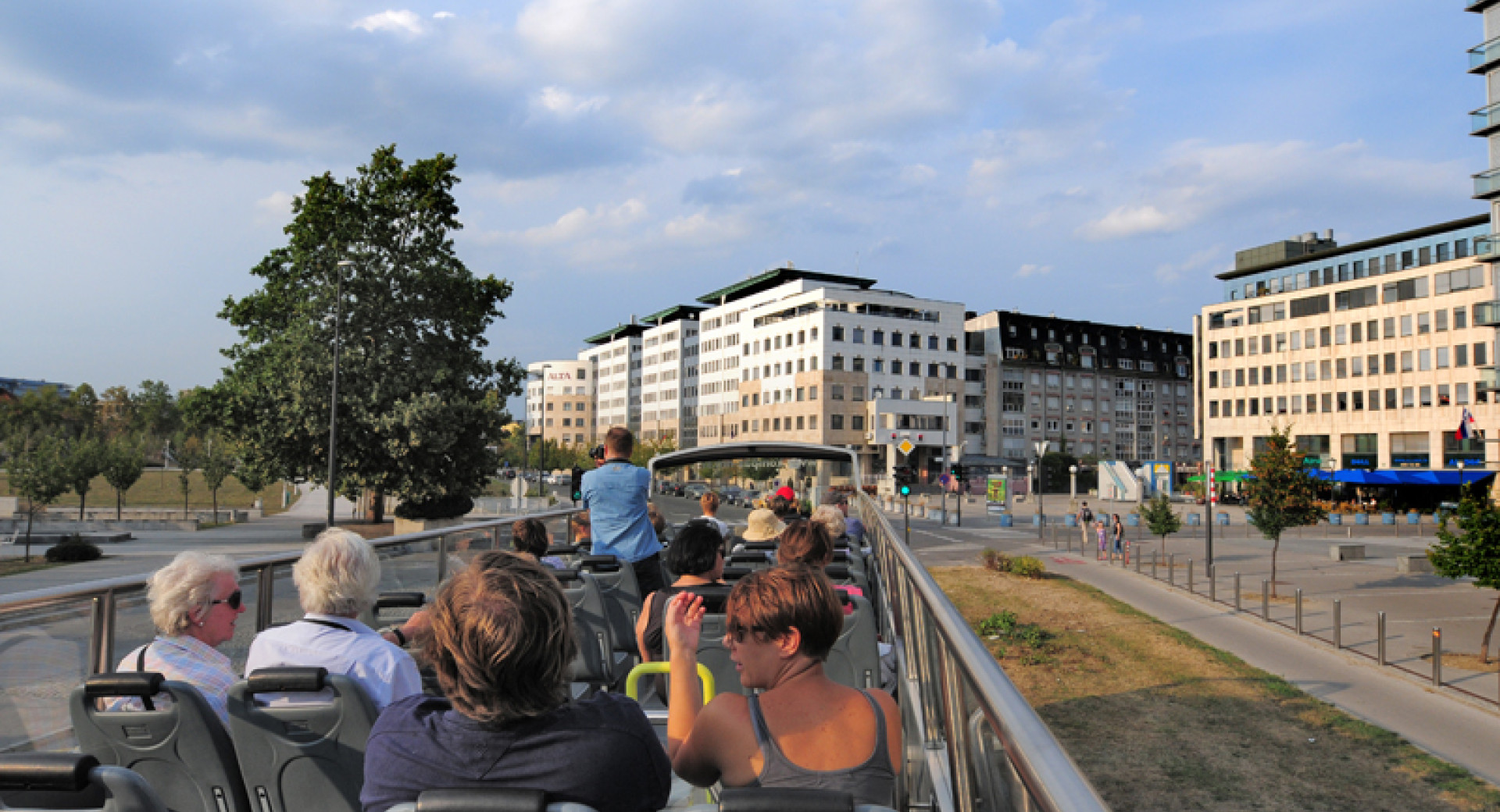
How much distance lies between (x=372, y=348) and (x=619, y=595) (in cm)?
3147

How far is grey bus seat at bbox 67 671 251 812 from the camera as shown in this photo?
2.85m

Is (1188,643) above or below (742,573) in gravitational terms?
below

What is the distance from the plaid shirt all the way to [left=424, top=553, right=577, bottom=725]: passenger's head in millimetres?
1728

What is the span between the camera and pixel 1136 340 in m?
132

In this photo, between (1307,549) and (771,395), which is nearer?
(1307,549)

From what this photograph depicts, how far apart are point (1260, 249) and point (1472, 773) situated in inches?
3993

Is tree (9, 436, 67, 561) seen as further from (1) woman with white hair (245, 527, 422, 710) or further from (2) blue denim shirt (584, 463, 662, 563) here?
(1) woman with white hair (245, 527, 422, 710)

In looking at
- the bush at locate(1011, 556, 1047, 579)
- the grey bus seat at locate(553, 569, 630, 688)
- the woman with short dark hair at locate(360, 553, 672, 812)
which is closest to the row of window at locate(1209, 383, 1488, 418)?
the bush at locate(1011, 556, 1047, 579)

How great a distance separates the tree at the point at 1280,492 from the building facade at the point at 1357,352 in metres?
44.7

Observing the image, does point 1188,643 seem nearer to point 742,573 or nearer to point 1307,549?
point 742,573

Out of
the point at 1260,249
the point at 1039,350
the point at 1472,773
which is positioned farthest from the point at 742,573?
the point at 1039,350

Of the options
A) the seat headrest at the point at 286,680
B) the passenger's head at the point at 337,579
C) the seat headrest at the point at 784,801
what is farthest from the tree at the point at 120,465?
the seat headrest at the point at 784,801

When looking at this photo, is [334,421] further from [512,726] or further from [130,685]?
[512,726]

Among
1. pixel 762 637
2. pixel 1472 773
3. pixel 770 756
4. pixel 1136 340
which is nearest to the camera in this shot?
pixel 770 756
